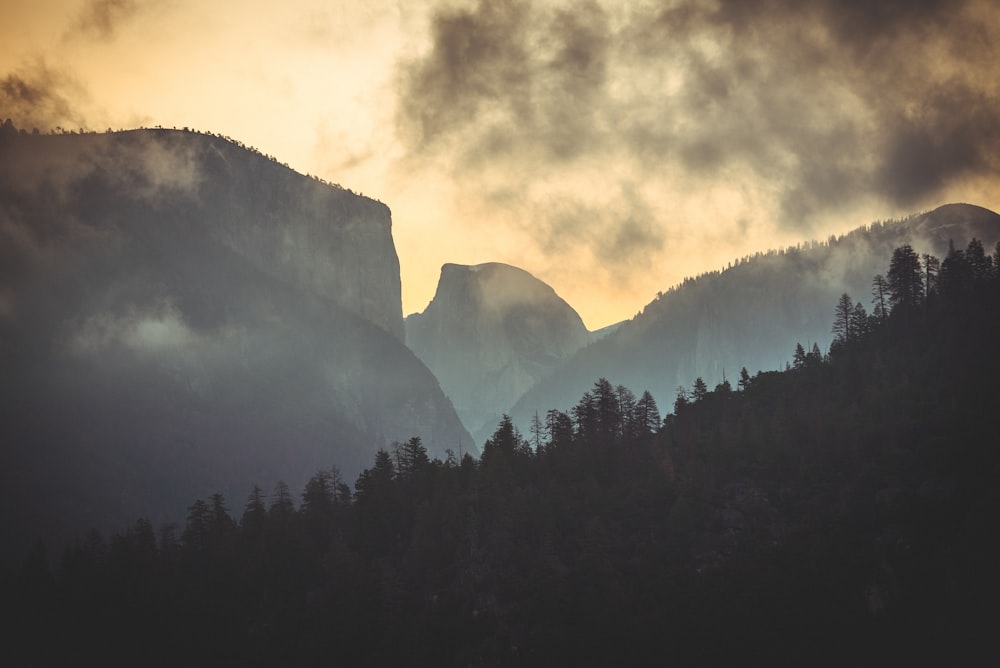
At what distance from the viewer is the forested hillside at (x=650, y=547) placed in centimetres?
11012

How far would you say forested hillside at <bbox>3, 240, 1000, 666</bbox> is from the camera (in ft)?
361

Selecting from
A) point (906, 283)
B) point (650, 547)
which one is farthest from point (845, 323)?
point (650, 547)

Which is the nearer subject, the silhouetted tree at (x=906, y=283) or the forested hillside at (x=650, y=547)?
the forested hillside at (x=650, y=547)

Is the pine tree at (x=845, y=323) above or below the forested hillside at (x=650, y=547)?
above

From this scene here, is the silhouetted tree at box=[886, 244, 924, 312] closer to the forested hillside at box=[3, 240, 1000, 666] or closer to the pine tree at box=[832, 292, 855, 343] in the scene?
the forested hillside at box=[3, 240, 1000, 666]

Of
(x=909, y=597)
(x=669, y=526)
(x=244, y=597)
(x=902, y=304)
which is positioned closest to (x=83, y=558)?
(x=244, y=597)

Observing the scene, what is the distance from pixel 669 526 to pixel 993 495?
33675mm

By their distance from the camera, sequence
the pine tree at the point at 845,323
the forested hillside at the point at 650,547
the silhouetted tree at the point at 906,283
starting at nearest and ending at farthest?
the forested hillside at the point at 650,547
the silhouetted tree at the point at 906,283
the pine tree at the point at 845,323

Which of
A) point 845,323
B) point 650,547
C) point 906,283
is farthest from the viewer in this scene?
point 845,323

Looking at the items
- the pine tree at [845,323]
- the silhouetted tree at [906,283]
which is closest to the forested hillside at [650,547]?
the silhouetted tree at [906,283]

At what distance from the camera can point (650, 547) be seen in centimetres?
12188

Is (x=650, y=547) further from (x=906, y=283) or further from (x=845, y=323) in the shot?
(x=845, y=323)

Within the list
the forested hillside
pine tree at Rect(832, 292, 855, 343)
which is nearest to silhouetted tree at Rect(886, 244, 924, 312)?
the forested hillside

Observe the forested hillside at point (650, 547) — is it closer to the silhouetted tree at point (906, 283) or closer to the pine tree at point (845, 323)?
the silhouetted tree at point (906, 283)
